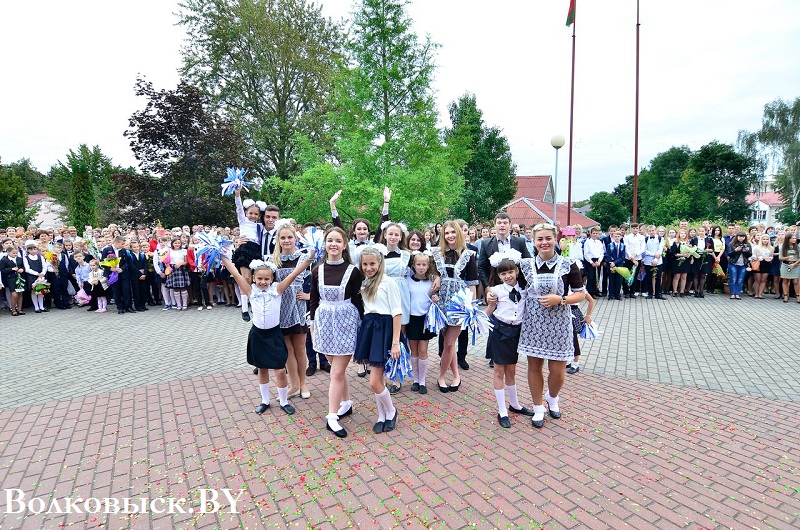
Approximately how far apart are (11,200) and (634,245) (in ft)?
133

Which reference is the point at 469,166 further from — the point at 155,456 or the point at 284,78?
the point at 155,456

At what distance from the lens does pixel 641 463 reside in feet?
12.0

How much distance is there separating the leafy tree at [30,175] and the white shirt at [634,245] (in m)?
84.9

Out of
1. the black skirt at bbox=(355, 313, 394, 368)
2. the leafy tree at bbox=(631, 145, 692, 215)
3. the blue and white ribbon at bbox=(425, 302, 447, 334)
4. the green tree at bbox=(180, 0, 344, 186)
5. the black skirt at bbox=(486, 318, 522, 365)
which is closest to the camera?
the black skirt at bbox=(355, 313, 394, 368)

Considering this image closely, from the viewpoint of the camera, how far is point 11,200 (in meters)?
30.8

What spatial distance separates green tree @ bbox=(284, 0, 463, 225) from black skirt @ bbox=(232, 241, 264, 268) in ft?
27.8

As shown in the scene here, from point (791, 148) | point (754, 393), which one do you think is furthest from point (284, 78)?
point (791, 148)

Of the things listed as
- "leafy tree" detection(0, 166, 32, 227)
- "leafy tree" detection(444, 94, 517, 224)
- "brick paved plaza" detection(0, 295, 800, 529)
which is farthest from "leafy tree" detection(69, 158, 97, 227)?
"brick paved plaza" detection(0, 295, 800, 529)

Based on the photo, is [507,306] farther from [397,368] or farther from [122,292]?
[122,292]

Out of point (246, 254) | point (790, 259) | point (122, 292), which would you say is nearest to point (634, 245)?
point (790, 259)

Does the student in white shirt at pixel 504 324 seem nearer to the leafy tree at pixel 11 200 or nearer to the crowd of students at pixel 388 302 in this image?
the crowd of students at pixel 388 302

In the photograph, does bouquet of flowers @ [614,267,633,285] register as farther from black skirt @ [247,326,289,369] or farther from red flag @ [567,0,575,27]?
red flag @ [567,0,575,27]

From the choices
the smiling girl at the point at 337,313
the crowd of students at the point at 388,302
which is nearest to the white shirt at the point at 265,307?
the crowd of students at the point at 388,302

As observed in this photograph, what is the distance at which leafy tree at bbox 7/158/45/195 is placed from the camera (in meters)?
66.6
